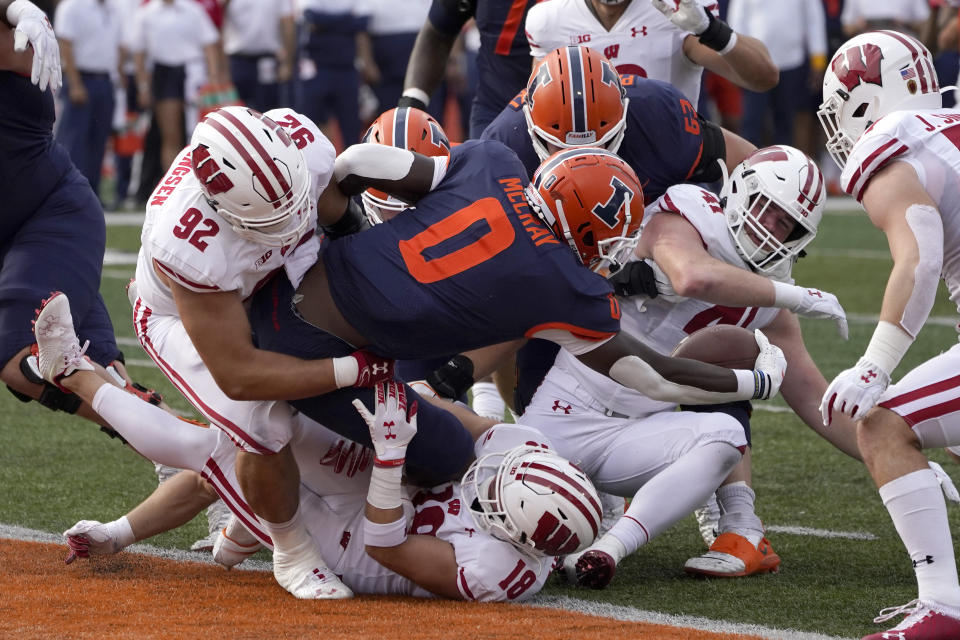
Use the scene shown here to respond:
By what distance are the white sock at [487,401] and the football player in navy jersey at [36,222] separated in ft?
4.22

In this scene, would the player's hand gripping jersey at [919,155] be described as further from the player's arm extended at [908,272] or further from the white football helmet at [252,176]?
the white football helmet at [252,176]

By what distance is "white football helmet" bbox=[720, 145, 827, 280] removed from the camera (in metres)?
3.99

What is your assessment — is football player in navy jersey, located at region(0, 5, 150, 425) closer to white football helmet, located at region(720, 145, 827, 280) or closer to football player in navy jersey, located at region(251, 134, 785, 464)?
football player in navy jersey, located at region(251, 134, 785, 464)

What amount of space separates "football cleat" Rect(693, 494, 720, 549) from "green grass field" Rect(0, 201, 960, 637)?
0.05 meters

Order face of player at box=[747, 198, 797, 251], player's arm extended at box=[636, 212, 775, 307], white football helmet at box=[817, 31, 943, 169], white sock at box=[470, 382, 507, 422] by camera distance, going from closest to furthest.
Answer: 1. white football helmet at box=[817, 31, 943, 169]
2. player's arm extended at box=[636, 212, 775, 307]
3. face of player at box=[747, 198, 797, 251]
4. white sock at box=[470, 382, 507, 422]

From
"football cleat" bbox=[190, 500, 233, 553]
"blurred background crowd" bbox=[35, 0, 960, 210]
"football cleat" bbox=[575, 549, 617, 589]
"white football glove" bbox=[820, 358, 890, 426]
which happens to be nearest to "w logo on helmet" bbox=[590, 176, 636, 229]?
"white football glove" bbox=[820, 358, 890, 426]

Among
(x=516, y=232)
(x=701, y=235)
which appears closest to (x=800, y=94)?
(x=701, y=235)

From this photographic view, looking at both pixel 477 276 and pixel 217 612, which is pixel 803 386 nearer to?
pixel 477 276

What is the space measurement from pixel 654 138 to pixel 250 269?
154 centimetres

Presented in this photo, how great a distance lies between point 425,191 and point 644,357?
2.24ft

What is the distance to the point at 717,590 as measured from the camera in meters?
3.69

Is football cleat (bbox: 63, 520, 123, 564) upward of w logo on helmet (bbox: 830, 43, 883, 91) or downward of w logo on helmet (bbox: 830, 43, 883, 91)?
downward

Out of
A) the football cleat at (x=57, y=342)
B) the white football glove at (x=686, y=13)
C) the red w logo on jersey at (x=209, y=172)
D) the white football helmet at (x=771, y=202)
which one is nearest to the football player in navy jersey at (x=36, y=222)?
the football cleat at (x=57, y=342)

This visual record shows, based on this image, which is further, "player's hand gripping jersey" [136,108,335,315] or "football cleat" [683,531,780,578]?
"football cleat" [683,531,780,578]
